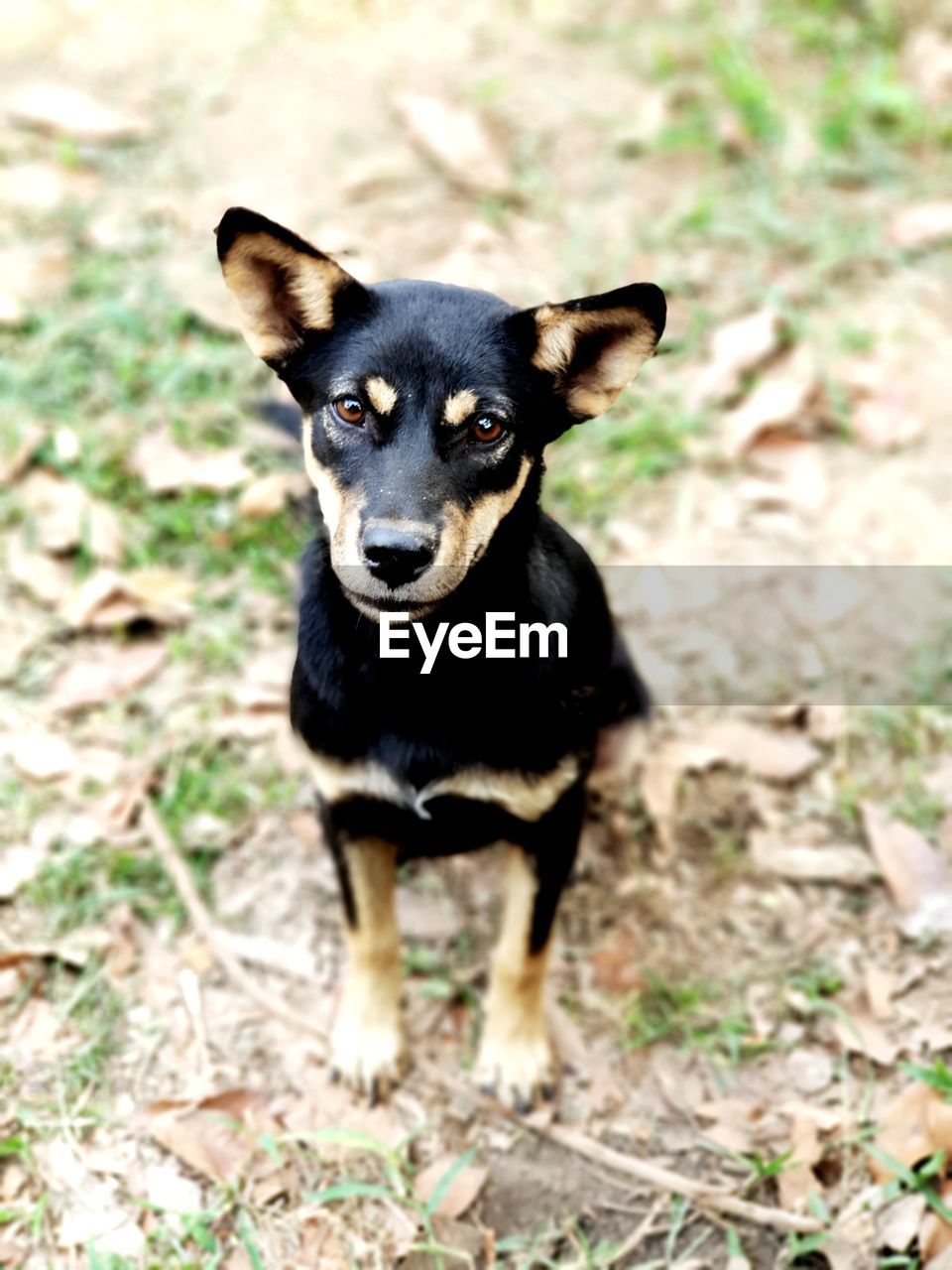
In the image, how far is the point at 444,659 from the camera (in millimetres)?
2895

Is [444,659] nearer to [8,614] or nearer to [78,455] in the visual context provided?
[8,614]

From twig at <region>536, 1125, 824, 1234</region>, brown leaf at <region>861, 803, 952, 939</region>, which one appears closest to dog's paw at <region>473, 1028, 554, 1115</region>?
twig at <region>536, 1125, 824, 1234</region>

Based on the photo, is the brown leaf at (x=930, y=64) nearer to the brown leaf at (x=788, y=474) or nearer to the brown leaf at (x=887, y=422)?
the brown leaf at (x=887, y=422)

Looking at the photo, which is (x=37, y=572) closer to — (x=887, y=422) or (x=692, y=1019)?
(x=692, y=1019)

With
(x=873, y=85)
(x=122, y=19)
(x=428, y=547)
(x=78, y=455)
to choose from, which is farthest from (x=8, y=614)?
(x=873, y=85)

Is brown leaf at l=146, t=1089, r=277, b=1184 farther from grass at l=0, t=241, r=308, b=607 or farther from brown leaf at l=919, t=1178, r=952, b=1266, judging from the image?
grass at l=0, t=241, r=308, b=607

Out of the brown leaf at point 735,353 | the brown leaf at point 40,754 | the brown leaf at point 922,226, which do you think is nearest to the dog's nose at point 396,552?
the brown leaf at point 40,754

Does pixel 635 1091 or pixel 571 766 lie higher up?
pixel 571 766

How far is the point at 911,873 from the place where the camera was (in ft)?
12.5

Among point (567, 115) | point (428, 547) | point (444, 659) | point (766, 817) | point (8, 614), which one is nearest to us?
point (428, 547)

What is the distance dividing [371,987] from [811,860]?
1405mm

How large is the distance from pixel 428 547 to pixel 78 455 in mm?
2587

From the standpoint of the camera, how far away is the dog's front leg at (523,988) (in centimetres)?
321

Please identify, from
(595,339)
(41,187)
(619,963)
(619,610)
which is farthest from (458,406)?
(41,187)
